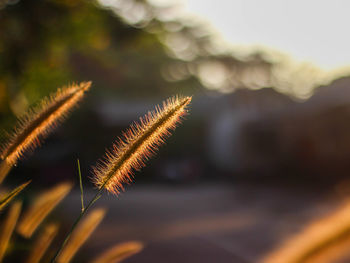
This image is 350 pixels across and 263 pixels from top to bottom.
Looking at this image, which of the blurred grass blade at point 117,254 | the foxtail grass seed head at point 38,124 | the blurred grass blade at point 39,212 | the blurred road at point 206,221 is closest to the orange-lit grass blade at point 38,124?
the foxtail grass seed head at point 38,124

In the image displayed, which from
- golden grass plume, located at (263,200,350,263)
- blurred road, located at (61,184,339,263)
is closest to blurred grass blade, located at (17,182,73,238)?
golden grass plume, located at (263,200,350,263)

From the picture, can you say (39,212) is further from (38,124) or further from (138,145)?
(138,145)

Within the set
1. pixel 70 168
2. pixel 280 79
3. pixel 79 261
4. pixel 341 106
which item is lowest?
pixel 79 261

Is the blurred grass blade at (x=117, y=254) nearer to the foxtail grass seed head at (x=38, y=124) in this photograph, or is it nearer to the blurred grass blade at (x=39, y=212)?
the blurred grass blade at (x=39, y=212)

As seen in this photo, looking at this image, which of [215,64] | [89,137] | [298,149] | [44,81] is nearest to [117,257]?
[44,81]

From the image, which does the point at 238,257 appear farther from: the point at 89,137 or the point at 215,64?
the point at 215,64

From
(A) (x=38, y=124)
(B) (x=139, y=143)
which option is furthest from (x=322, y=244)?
(A) (x=38, y=124)

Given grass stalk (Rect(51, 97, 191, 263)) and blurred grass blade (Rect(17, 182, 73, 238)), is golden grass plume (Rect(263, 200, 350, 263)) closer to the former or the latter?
grass stalk (Rect(51, 97, 191, 263))

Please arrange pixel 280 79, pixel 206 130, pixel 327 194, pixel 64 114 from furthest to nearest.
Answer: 1. pixel 280 79
2. pixel 206 130
3. pixel 327 194
4. pixel 64 114
